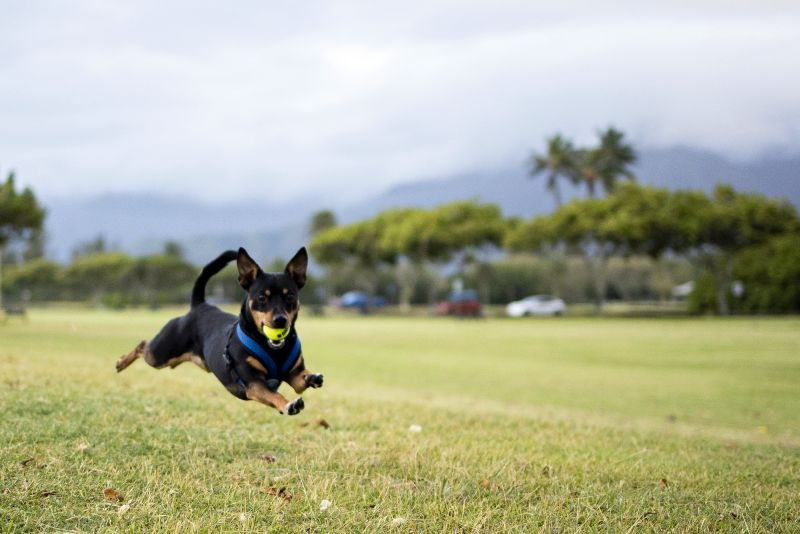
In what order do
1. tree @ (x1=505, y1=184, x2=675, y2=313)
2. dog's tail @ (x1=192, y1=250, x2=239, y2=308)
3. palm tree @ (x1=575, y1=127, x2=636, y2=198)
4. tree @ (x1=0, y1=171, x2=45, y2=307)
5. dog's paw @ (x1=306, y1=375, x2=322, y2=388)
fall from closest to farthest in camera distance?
dog's paw @ (x1=306, y1=375, x2=322, y2=388)
dog's tail @ (x1=192, y1=250, x2=239, y2=308)
tree @ (x1=0, y1=171, x2=45, y2=307)
tree @ (x1=505, y1=184, x2=675, y2=313)
palm tree @ (x1=575, y1=127, x2=636, y2=198)

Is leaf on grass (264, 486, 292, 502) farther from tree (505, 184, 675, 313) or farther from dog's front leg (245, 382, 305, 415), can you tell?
tree (505, 184, 675, 313)

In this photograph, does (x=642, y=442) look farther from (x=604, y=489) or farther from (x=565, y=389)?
(x=565, y=389)

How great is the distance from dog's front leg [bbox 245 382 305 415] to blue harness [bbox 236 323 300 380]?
0.11 meters

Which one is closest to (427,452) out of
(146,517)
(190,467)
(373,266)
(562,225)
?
(190,467)

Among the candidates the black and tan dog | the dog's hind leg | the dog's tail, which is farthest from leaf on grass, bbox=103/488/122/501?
the black and tan dog

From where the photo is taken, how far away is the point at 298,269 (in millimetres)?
4031

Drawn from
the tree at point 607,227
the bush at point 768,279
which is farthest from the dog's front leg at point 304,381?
the bush at point 768,279

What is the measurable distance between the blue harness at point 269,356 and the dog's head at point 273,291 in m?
0.08

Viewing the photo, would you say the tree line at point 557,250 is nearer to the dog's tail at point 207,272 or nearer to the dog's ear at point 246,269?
the dog's tail at point 207,272

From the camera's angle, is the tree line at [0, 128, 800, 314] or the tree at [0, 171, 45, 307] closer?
the tree at [0, 171, 45, 307]

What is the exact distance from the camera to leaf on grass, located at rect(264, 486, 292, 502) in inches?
230

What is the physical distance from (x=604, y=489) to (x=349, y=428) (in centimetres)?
338

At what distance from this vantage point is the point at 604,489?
6820 millimetres

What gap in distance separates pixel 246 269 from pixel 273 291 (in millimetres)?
229
